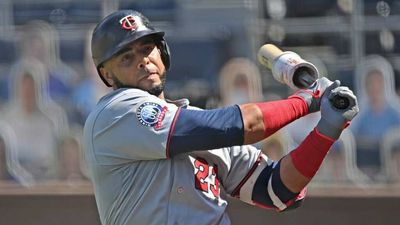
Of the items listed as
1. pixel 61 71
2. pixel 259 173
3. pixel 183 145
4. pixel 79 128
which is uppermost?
pixel 183 145

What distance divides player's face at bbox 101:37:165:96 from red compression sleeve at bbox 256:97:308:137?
35 centimetres

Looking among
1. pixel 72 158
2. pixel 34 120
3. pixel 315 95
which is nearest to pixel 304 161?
pixel 315 95

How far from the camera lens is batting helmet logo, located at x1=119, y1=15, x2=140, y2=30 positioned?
100 inches

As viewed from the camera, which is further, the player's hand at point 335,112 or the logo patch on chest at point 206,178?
the logo patch on chest at point 206,178

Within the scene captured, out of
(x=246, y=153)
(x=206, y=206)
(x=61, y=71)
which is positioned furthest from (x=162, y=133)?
(x=61, y=71)

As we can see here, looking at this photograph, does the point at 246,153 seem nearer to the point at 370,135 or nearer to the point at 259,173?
the point at 259,173

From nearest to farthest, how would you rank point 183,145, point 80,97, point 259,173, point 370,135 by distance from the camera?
point 183,145
point 259,173
point 370,135
point 80,97

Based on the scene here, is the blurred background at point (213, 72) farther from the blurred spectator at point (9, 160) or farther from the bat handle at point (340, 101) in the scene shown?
the bat handle at point (340, 101)

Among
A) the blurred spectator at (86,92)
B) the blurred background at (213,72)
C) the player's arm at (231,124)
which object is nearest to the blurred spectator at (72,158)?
the blurred background at (213,72)

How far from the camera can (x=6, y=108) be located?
6195 mm

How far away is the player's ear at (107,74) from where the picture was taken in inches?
103

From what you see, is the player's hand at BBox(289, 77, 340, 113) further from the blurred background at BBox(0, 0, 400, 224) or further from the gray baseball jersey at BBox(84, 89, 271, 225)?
the blurred background at BBox(0, 0, 400, 224)

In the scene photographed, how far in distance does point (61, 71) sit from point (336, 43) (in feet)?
6.39

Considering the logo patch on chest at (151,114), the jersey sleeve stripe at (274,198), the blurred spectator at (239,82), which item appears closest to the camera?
the logo patch on chest at (151,114)
